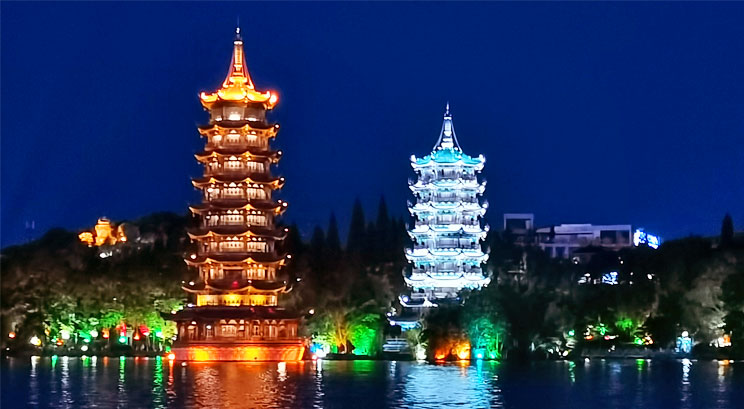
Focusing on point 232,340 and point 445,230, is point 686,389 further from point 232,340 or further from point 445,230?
point 445,230

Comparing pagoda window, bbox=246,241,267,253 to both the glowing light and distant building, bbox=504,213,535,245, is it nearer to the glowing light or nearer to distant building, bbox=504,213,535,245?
the glowing light

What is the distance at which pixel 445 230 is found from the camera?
9131cm

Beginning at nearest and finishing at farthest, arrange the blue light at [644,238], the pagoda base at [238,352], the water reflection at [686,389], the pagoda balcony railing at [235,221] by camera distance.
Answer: the water reflection at [686,389]
the pagoda base at [238,352]
the pagoda balcony railing at [235,221]
the blue light at [644,238]

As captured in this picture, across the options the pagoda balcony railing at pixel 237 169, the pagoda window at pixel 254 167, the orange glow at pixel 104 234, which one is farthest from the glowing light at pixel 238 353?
the orange glow at pixel 104 234

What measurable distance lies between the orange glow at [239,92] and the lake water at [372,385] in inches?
684

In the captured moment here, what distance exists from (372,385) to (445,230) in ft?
152

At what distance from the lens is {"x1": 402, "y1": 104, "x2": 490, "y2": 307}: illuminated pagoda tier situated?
294 feet

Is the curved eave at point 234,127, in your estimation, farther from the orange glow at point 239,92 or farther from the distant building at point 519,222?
the distant building at point 519,222

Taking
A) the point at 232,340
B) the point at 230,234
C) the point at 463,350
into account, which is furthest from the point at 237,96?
the point at 463,350

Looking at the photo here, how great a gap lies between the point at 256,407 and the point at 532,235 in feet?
366

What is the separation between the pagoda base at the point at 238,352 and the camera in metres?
67.0

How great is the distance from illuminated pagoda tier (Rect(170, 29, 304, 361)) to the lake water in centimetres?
450

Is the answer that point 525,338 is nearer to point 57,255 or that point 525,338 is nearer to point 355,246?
point 57,255

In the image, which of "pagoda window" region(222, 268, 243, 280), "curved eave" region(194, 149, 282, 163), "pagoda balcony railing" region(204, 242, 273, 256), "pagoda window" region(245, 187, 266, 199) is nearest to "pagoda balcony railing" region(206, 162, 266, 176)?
"curved eave" region(194, 149, 282, 163)
